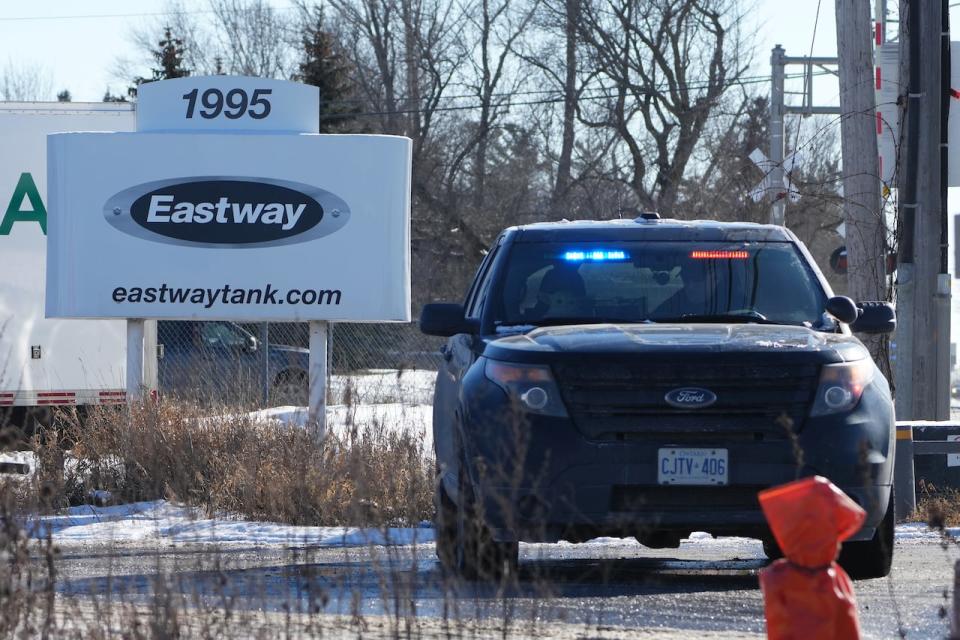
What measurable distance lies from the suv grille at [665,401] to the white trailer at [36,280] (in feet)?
38.7

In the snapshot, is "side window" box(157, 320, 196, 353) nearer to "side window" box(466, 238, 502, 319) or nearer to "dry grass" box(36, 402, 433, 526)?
"dry grass" box(36, 402, 433, 526)

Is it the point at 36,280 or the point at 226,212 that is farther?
the point at 36,280

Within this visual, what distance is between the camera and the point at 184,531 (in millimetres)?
10133

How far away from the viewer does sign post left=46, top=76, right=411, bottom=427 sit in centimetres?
1402

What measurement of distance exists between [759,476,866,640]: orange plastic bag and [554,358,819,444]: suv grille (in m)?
2.97

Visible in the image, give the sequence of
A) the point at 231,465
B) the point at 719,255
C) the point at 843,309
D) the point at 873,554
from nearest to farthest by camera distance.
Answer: the point at 873,554
the point at 843,309
the point at 719,255
the point at 231,465

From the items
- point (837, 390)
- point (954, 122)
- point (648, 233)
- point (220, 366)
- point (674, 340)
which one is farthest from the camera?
point (220, 366)

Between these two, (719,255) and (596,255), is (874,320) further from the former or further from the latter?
(596,255)

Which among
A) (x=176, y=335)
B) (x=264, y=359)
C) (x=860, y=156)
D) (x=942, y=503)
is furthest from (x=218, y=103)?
(x=176, y=335)

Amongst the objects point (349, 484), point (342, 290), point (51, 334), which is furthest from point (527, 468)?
point (51, 334)

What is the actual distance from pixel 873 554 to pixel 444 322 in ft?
7.94

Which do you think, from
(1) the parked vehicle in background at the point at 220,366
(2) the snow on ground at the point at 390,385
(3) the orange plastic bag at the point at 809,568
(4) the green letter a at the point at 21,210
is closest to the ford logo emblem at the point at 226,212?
(1) the parked vehicle in background at the point at 220,366

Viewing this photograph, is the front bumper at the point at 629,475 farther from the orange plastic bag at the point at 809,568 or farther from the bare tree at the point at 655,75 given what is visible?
the bare tree at the point at 655,75

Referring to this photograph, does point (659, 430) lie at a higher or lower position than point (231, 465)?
higher
